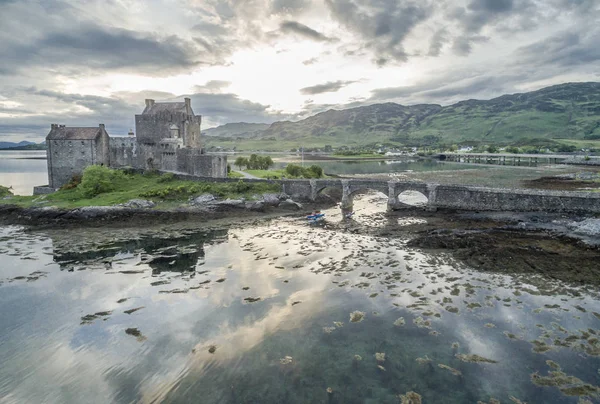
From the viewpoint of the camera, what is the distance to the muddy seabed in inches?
535

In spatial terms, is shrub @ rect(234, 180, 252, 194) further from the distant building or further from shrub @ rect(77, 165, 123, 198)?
the distant building

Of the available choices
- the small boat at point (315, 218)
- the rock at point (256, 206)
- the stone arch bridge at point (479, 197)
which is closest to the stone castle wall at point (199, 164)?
the rock at point (256, 206)

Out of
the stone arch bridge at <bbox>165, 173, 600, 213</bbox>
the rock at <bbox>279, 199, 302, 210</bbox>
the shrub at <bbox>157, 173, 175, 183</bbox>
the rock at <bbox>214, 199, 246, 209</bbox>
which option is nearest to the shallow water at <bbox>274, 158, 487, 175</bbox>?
the stone arch bridge at <bbox>165, 173, 600, 213</bbox>

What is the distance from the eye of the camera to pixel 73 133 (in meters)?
58.9

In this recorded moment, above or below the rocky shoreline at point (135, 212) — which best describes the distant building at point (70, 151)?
above

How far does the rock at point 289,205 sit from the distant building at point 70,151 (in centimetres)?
3520

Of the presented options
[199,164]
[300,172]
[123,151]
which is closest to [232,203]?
[199,164]

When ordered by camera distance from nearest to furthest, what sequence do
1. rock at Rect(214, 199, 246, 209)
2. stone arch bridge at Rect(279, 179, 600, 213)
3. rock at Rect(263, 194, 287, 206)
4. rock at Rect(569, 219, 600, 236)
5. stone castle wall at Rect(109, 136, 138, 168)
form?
1. rock at Rect(569, 219, 600, 236)
2. stone arch bridge at Rect(279, 179, 600, 213)
3. rock at Rect(214, 199, 246, 209)
4. rock at Rect(263, 194, 287, 206)
5. stone castle wall at Rect(109, 136, 138, 168)

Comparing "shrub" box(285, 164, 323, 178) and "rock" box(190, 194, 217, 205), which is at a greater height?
"shrub" box(285, 164, 323, 178)

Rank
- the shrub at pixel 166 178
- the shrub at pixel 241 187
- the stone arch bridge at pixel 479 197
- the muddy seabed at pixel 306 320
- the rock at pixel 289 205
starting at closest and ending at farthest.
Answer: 1. the muddy seabed at pixel 306 320
2. the stone arch bridge at pixel 479 197
3. the rock at pixel 289 205
4. the shrub at pixel 241 187
5. the shrub at pixel 166 178

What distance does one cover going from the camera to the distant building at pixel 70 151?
58.3 meters

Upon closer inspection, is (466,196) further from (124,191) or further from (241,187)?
(124,191)

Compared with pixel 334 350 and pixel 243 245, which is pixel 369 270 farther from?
pixel 243 245

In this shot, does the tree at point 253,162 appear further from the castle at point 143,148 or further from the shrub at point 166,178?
the shrub at point 166,178
